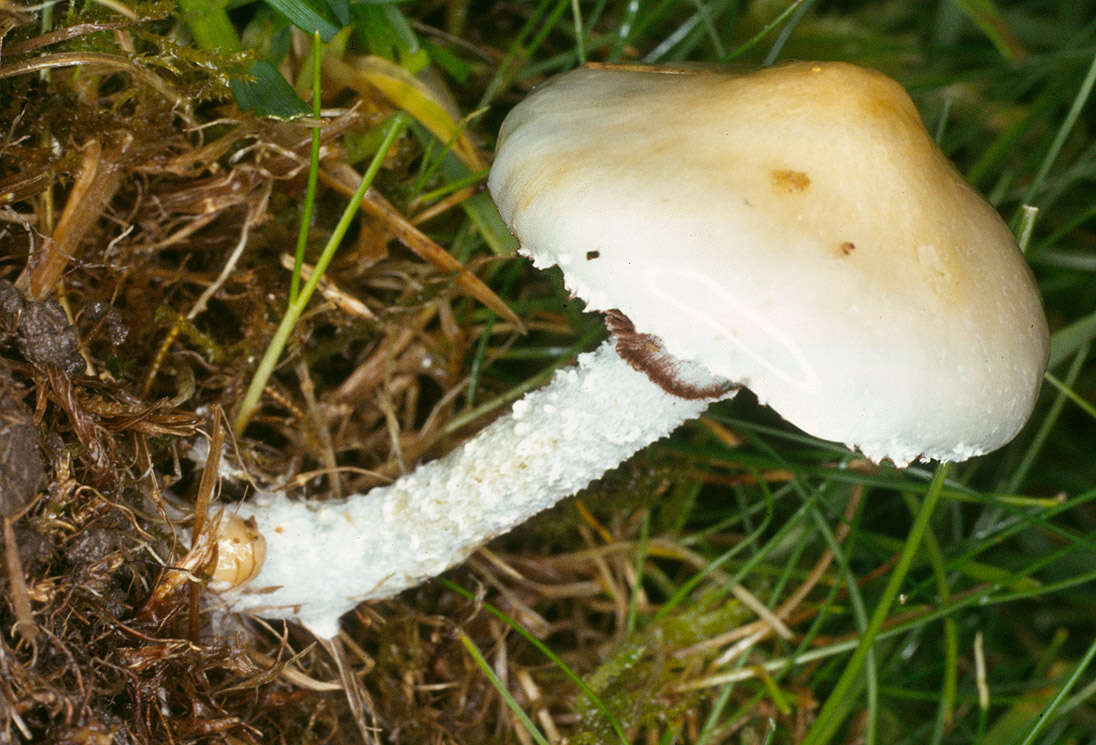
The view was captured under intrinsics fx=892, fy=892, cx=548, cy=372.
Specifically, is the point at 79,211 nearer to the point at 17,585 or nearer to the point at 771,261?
the point at 17,585

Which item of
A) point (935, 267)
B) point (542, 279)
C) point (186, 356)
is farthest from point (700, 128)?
point (186, 356)

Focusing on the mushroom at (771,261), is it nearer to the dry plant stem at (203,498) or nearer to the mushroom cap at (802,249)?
the mushroom cap at (802,249)

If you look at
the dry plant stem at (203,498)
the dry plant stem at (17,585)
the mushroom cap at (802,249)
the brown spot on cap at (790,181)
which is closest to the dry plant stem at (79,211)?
the dry plant stem at (203,498)

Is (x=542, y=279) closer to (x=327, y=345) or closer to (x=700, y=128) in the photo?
(x=327, y=345)

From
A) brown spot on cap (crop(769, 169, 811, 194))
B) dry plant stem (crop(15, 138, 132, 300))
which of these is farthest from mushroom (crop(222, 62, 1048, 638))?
dry plant stem (crop(15, 138, 132, 300))

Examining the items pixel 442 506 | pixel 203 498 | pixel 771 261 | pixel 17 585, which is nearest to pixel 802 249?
pixel 771 261

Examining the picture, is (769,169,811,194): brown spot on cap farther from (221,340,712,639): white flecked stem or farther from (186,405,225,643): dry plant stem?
(186,405,225,643): dry plant stem
